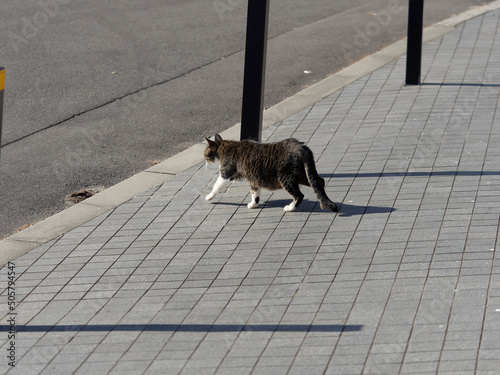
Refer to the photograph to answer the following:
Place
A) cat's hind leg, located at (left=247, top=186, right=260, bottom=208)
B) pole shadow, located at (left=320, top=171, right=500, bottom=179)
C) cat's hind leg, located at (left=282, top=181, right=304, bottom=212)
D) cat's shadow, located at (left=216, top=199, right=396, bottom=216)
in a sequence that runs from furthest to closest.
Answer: pole shadow, located at (left=320, top=171, right=500, bottom=179), cat's hind leg, located at (left=247, top=186, right=260, bottom=208), cat's shadow, located at (left=216, top=199, right=396, bottom=216), cat's hind leg, located at (left=282, top=181, right=304, bottom=212)

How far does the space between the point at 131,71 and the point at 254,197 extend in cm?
529

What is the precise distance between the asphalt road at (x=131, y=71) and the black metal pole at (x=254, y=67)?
1316 mm

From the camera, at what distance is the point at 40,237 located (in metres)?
7.14

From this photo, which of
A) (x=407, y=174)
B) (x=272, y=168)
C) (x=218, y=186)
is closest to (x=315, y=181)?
(x=272, y=168)

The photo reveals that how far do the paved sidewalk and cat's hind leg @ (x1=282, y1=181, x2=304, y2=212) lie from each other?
9 centimetres

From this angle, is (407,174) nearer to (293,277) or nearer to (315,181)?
(315,181)

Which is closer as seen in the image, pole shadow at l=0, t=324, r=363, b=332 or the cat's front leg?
pole shadow at l=0, t=324, r=363, b=332

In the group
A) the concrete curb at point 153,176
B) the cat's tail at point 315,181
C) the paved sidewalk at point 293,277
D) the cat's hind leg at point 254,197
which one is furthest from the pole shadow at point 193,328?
the cat's hind leg at point 254,197

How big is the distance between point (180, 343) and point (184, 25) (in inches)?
403

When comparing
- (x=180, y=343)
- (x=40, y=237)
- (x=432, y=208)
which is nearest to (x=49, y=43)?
(x=40, y=237)

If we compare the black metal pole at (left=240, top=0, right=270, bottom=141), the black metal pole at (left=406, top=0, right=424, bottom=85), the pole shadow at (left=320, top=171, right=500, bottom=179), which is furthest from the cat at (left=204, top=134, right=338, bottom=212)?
the black metal pole at (left=406, top=0, right=424, bottom=85)

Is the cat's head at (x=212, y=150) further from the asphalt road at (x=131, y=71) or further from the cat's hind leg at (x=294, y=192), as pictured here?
the asphalt road at (x=131, y=71)

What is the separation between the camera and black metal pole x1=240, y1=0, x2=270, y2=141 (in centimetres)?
825

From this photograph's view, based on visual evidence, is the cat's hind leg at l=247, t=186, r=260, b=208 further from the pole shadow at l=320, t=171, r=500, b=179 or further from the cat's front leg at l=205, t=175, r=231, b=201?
the pole shadow at l=320, t=171, r=500, b=179
